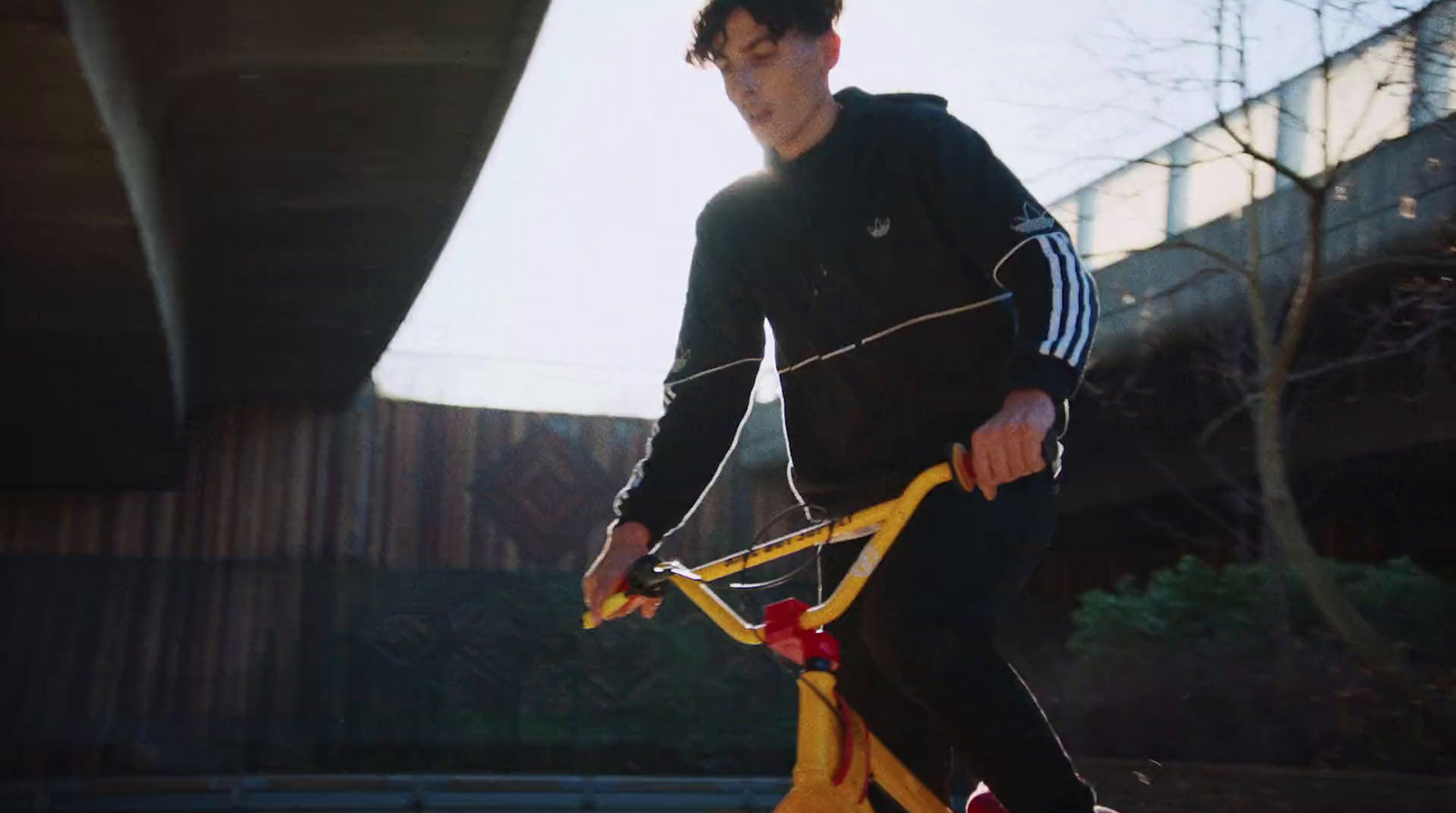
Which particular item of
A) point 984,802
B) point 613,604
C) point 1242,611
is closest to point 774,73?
point 613,604

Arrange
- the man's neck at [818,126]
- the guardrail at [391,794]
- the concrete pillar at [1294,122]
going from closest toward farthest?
1. the man's neck at [818,126]
2. the concrete pillar at [1294,122]
3. the guardrail at [391,794]

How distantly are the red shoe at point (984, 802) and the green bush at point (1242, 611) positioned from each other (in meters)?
8.15

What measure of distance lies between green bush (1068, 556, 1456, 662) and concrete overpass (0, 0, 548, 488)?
537cm

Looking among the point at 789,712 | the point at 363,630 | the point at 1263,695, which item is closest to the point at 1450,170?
the point at 1263,695

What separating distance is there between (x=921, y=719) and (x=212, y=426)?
49.0 feet

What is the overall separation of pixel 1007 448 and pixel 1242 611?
899cm

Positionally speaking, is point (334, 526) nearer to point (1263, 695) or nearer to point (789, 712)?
point (789, 712)

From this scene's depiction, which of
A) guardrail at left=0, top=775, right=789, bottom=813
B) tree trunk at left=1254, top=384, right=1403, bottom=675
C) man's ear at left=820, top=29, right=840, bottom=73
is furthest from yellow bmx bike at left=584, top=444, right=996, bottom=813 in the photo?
guardrail at left=0, top=775, right=789, bottom=813

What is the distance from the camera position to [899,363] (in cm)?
281

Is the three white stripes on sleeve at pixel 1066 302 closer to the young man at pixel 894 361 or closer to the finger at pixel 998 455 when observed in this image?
the young man at pixel 894 361

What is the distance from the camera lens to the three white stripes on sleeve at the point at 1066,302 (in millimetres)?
2561

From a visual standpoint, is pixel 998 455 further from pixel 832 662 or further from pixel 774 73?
pixel 774 73

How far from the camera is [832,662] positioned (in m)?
2.47

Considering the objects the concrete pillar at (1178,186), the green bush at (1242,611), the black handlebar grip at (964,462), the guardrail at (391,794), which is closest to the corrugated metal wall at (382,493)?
the guardrail at (391,794)
